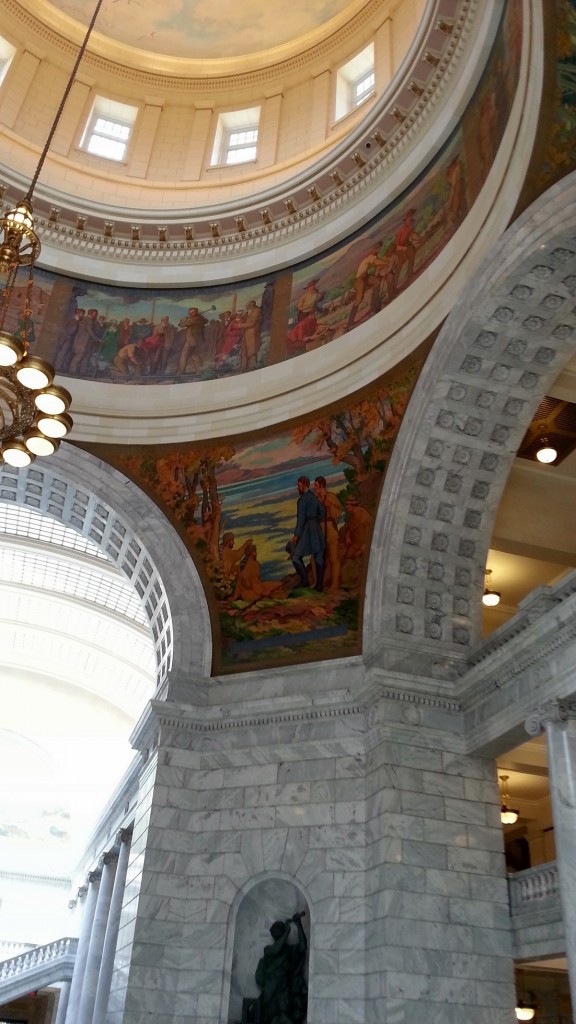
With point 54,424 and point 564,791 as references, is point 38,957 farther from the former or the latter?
point 54,424

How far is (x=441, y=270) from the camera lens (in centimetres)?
1125

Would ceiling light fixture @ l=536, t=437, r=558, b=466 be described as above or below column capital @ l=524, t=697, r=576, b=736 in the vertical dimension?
above

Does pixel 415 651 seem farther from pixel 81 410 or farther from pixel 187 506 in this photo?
pixel 81 410

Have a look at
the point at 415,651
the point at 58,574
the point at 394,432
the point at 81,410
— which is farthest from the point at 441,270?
the point at 58,574

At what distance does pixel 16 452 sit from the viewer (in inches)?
320

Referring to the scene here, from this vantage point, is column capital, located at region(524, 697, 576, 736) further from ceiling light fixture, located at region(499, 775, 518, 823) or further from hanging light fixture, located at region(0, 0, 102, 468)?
hanging light fixture, located at region(0, 0, 102, 468)

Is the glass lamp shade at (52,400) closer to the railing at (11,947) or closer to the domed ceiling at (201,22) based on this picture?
the domed ceiling at (201,22)

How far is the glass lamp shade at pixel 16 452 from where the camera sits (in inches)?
320

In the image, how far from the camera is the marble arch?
10.2m

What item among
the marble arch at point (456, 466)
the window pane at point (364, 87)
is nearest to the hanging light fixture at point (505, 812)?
the marble arch at point (456, 466)

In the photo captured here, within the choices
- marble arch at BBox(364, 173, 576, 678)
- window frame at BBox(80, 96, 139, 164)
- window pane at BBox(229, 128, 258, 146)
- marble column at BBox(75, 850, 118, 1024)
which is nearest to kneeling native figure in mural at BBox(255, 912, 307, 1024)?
marble arch at BBox(364, 173, 576, 678)

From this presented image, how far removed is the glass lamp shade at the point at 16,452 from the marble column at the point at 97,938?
935 cm

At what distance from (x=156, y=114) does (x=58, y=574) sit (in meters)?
11.4

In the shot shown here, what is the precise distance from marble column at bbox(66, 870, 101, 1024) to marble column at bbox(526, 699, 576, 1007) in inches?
466
